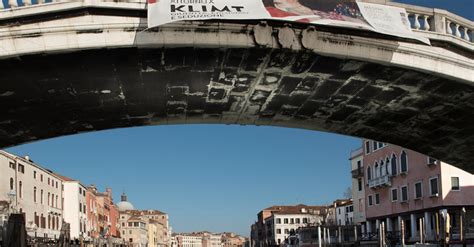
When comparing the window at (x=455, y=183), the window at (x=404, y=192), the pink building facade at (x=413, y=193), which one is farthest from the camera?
the window at (x=404, y=192)

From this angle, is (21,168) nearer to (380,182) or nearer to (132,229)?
(380,182)

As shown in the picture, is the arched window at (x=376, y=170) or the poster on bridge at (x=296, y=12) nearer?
the poster on bridge at (x=296, y=12)

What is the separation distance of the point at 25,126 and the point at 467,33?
36.3 ft

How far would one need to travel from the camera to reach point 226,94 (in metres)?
14.8

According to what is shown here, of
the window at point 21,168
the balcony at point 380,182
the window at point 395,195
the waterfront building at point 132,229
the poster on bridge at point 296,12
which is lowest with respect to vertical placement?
the waterfront building at point 132,229

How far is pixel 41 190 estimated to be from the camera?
44.5 metres

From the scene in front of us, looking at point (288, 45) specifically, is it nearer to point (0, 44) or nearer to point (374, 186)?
point (0, 44)

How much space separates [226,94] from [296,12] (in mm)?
3671

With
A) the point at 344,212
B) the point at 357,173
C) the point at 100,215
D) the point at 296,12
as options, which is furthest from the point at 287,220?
the point at 296,12

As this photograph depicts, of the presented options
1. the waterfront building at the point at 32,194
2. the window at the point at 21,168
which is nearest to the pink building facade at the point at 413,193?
the waterfront building at the point at 32,194

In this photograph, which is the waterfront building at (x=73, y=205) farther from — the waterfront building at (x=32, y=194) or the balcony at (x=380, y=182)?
the balcony at (x=380, y=182)

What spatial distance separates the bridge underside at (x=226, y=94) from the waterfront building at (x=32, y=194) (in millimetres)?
17521

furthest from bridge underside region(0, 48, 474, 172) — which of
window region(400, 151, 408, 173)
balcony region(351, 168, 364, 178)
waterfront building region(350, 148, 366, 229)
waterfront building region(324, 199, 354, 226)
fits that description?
waterfront building region(324, 199, 354, 226)

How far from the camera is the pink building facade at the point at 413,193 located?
123 ft
